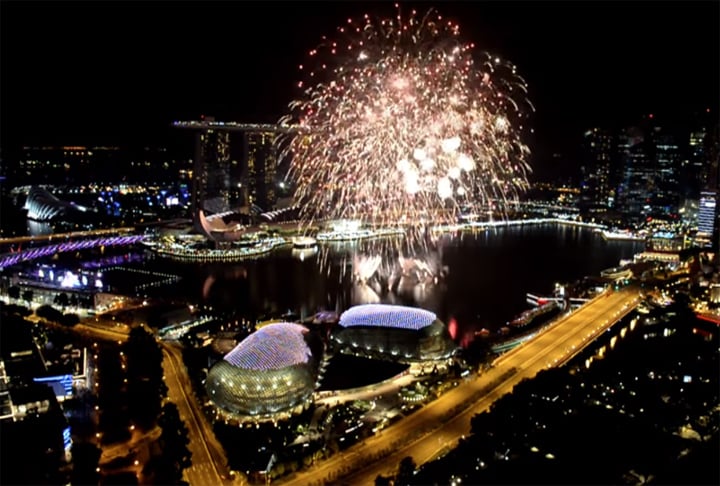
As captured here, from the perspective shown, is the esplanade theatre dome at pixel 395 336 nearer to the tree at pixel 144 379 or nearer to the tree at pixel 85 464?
the tree at pixel 144 379

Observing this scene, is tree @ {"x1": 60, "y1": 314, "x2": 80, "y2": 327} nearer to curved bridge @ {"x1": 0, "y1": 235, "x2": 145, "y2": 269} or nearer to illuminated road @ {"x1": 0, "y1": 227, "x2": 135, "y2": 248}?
curved bridge @ {"x1": 0, "y1": 235, "x2": 145, "y2": 269}

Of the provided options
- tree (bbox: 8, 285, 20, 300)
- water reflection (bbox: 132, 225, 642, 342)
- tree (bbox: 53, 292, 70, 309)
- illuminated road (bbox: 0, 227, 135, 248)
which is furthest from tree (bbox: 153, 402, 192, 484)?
illuminated road (bbox: 0, 227, 135, 248)

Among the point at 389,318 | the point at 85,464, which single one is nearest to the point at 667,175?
the point at 389,318

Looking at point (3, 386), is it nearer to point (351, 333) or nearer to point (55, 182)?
point (351, 333)

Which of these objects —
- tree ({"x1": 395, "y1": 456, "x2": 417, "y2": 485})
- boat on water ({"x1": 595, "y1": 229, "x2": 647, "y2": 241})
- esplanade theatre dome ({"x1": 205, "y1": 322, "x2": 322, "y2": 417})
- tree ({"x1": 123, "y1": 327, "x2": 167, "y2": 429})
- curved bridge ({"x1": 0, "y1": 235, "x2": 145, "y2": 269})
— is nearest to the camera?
tree ({"x1": 395, "y1": 456, "x2": 417, "y2": 485})

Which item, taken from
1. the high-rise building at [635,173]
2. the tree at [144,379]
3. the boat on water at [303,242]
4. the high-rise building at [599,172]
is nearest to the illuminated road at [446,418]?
the tree at [144,379]

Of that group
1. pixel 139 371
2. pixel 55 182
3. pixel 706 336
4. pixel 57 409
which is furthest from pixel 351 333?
pixel 55 182

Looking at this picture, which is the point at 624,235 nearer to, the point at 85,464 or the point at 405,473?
the point at 405,473
